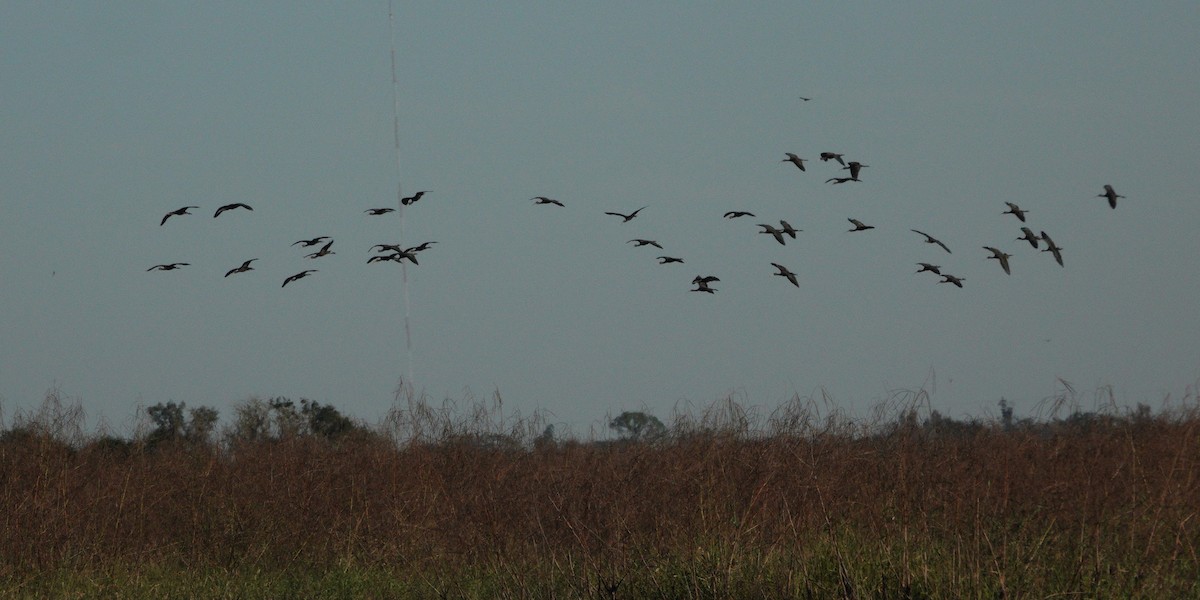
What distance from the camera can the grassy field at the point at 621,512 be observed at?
7680 mm

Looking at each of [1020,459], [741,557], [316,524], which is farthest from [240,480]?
[1020,459]

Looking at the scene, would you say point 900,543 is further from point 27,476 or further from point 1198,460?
point 27,476

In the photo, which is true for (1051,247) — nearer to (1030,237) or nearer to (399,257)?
(1030,237)

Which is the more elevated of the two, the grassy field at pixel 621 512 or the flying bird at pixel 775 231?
the flying bird at pixel 775 231

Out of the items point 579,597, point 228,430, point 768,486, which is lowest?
point 579,597

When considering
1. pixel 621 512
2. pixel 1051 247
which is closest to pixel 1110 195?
pixel 1051 247

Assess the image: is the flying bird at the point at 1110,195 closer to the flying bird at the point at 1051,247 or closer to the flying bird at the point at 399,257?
the flying bird at the point at 1051,247

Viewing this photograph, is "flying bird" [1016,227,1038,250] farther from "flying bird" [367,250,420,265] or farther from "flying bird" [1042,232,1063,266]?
"flying bird" [367,250,420,265]

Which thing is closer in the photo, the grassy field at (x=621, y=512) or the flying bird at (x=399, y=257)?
the grassy field at (x=621, y=512)

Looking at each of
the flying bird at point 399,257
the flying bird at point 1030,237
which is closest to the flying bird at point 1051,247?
the flying bird at point 1030,237

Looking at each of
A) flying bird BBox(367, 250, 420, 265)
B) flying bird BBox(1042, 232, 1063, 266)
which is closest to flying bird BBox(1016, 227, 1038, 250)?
flying bird BBox(1042, 232, 1063, 266)

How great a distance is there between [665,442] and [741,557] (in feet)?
20.5

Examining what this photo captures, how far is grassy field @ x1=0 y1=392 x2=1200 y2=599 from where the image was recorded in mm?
7680

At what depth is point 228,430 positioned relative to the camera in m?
16.4
